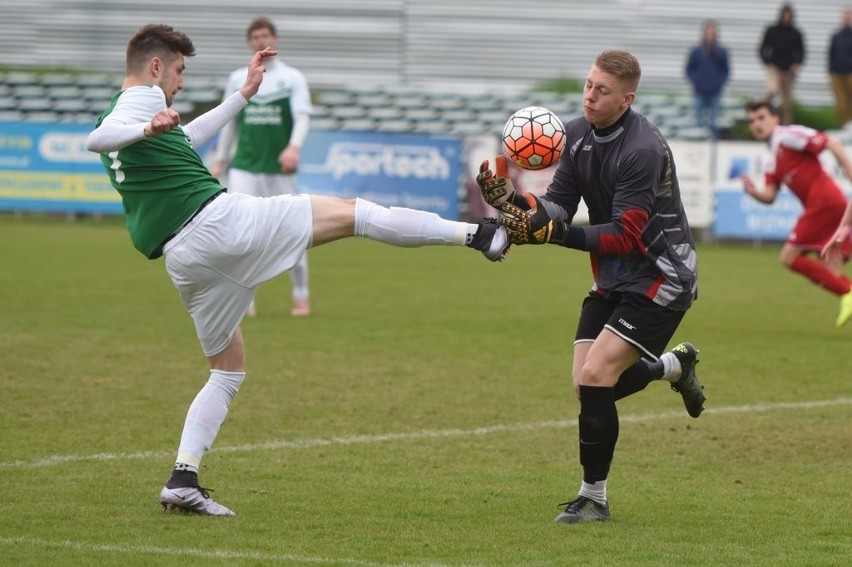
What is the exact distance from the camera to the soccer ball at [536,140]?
6.06 metres

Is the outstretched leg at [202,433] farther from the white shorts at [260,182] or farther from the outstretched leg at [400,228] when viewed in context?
the white shorts at [260,182]

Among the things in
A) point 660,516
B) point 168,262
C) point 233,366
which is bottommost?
point 660,516

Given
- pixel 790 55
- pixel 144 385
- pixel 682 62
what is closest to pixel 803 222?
pixel 144 385

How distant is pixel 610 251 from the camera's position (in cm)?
571

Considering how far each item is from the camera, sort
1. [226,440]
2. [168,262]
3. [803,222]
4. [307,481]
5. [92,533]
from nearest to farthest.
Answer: [92,533] → [168,262] → [307,481] → [226,440] → [803,222]

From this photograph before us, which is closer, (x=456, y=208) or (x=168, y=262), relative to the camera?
(x=168, y=262)

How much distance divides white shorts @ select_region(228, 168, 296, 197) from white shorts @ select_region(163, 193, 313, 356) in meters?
6.89

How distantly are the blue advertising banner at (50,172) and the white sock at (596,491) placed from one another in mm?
17833

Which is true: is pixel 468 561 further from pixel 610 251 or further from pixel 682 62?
pixel 682 62

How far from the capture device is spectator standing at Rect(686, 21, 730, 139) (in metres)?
25.2

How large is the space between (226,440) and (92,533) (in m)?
2.22

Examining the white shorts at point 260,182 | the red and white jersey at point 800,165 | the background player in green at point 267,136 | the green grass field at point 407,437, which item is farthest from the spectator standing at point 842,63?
the white shorts at point 260,182

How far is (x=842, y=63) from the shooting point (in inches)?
1026

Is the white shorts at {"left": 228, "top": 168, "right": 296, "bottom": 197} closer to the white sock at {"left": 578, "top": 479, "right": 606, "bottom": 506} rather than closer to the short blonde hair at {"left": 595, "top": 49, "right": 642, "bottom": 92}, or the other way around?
the short blonde hair at {"left": 595, "top": 49, "right": 642, "bottom": 92}
